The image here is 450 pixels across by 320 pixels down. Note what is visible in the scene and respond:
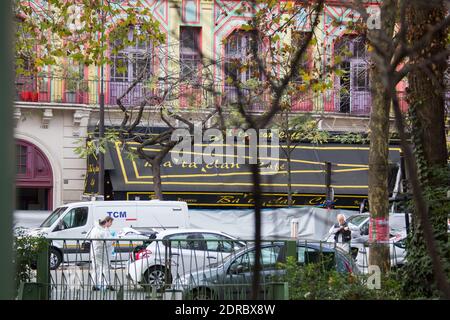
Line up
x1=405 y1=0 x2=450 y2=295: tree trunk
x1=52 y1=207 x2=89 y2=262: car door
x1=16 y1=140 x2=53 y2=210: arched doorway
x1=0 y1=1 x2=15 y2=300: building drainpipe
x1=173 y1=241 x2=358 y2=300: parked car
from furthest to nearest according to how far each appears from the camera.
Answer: x1=16 y1=140 x2=53 y2=210: arched doorway
x1=52 y1=207 x2=89 y2=262: car door
x1=173 y1=241 x2=358 y2=300: parked car
x1=405 y1=0 x2=450 y2=295: tree trunk
x1=0 y1=1 x2=15 y2=300: building drainpipe

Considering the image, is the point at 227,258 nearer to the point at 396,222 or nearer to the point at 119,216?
the point at 119,216

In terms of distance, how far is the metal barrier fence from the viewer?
1052 cm

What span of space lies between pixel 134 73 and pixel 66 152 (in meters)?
5.94

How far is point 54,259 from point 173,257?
5.60ft

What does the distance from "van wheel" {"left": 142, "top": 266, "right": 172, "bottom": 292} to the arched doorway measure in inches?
745

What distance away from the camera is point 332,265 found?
34.1 ft

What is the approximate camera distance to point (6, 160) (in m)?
2.41

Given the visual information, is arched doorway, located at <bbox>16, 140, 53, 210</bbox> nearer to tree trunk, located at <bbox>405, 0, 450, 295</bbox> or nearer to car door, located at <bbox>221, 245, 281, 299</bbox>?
car door, located at <bbox>221, 245, 281, 299</bbox>

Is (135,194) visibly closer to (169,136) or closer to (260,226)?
(169,136)

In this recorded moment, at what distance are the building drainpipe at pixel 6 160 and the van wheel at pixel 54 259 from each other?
28.9ft

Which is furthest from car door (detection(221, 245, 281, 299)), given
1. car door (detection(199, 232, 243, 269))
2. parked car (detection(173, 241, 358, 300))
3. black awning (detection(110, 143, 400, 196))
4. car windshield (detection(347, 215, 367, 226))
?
black awning (detection(110, 143, 400, 196))

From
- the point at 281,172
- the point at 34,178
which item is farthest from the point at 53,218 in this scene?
the point at 281,172

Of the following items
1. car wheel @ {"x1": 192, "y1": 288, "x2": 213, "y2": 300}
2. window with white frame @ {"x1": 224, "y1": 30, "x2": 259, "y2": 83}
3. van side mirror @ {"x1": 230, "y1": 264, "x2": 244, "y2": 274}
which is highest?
window with white frame @ {"x1": 224, "y1": 30, "x2": 259, "y2": 83}

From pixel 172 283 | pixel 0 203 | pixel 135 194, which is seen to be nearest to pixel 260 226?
pixel 0 203
